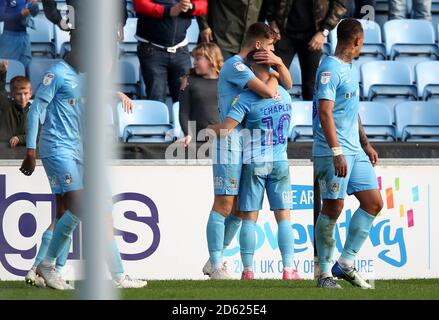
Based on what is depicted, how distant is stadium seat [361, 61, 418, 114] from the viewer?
14.4 metres

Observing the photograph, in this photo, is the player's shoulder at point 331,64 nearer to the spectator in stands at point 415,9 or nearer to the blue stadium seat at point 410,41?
the blue stadium seat at point 410,41

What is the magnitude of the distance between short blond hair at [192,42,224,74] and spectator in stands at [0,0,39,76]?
2549mm

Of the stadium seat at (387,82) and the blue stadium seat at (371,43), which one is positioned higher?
the blue stadium seat at (371,43)

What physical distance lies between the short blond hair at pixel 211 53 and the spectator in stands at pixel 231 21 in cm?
181

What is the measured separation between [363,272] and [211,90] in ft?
7.34

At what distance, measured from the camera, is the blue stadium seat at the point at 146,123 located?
13062 millimetres

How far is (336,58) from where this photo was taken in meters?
9.69

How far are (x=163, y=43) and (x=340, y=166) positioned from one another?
4.65 meters

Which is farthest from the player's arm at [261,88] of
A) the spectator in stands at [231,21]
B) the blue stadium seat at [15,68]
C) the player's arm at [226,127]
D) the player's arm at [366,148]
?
the blue stadium seat at [15,68]

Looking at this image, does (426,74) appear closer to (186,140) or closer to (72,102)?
(186,140)

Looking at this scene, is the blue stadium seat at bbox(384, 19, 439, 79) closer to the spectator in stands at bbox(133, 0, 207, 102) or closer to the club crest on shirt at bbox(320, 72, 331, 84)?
the spectator in stands at bbox(133, 0, 207, 102)

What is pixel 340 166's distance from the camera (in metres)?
9.41
